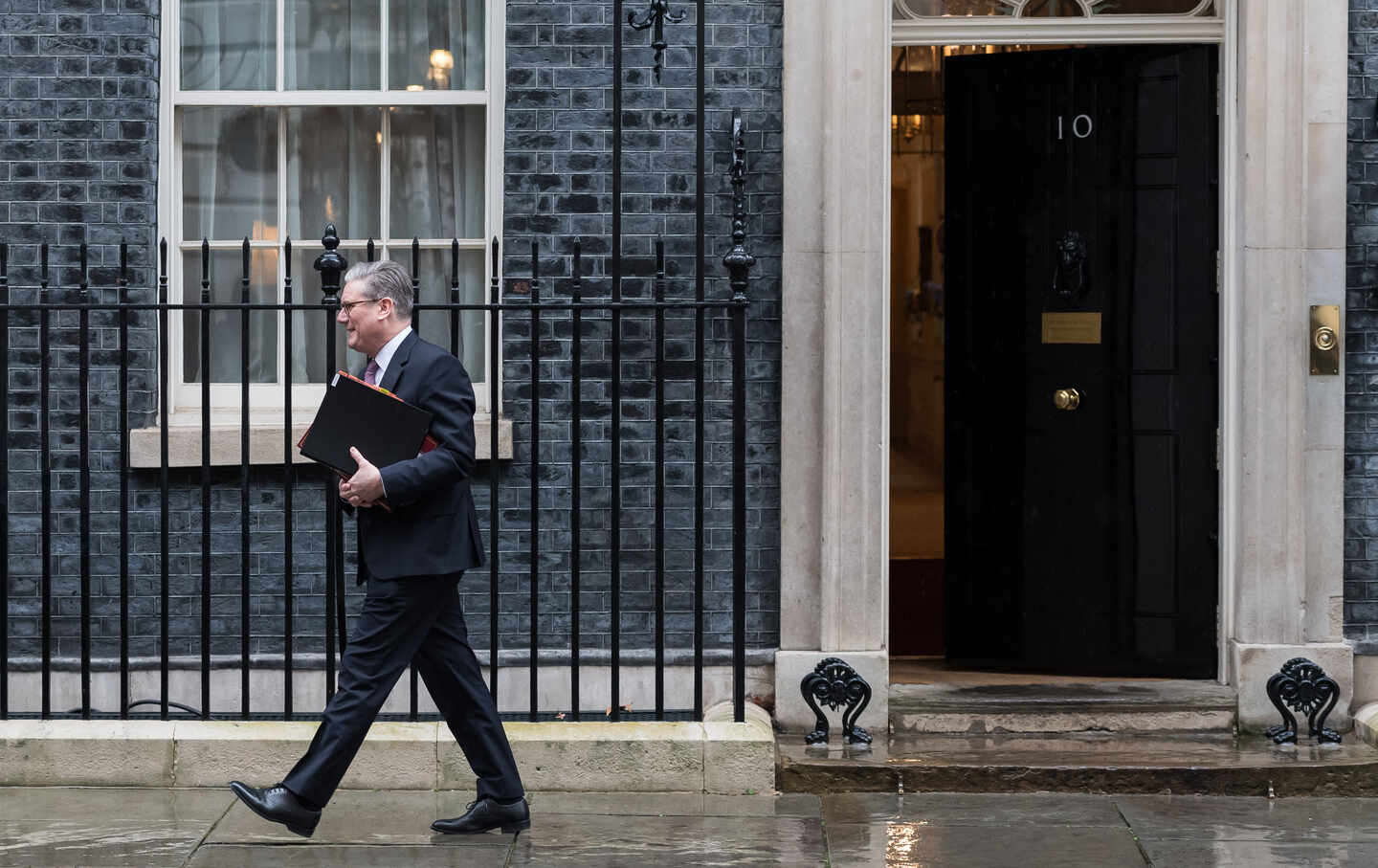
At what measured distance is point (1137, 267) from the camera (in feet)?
24.3

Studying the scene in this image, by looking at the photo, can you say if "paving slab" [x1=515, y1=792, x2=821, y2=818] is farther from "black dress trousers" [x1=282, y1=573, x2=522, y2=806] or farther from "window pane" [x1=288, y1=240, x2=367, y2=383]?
"window pane" [x1=288, y1=240, x2=367, y2=383]

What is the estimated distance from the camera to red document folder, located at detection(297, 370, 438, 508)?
541cm

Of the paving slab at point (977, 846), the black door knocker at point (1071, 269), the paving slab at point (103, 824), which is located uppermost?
the black door knocker at point (1071, 269)

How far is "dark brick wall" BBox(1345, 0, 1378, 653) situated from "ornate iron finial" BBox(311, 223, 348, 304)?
3957mm

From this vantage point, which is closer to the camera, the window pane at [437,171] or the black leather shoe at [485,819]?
the black leather shoe at [485,819]

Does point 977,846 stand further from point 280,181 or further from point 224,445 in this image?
point 280,181

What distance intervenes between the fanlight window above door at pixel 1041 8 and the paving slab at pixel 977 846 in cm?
341

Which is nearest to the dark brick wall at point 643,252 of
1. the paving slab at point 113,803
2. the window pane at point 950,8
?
the window pane at point 950,8

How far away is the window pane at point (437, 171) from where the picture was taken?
750cm

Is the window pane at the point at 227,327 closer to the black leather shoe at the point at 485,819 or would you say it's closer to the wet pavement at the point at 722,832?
the wet pavement at the point at 722,832

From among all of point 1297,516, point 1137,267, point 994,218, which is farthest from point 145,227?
point 1297,516

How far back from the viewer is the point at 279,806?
17.3ft

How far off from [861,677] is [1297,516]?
1835mm

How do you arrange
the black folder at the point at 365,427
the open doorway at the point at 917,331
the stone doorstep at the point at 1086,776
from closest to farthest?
the black folder at the point at 365,427
the stone doorstep at the point at 1086,776
the open doorway at the point at 917,331
